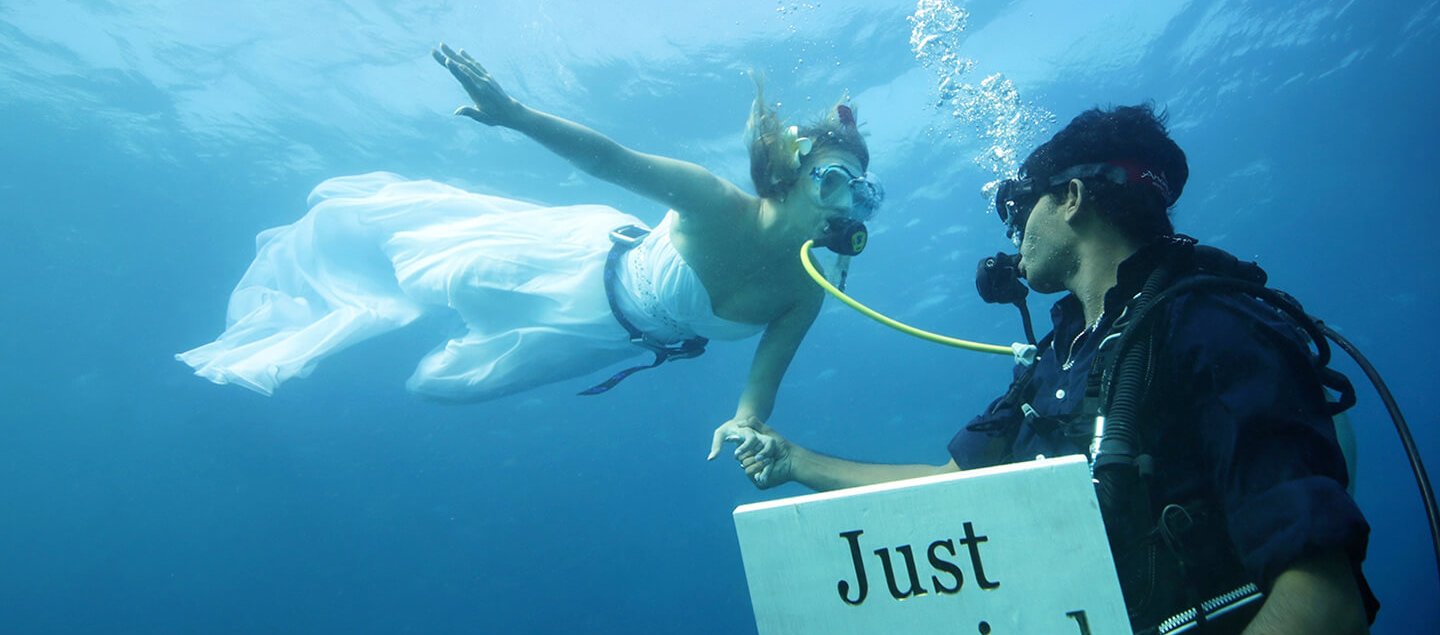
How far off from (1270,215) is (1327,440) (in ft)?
106

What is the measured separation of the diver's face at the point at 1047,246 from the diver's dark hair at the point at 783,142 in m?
2.11

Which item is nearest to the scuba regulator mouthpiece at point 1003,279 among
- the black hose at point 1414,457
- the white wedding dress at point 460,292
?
the black hose at point 1414,457

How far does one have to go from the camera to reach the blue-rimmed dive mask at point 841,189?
4.58 meters

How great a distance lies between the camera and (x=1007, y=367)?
38.5 m

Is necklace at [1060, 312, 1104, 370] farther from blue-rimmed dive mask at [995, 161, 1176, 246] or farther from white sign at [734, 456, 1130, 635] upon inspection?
white sign at [734, 456, 1130, 635]

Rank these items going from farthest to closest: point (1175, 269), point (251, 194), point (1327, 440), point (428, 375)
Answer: point (251, 194) → point (428, 375) → point (1175, 269) → point (1327, 440)

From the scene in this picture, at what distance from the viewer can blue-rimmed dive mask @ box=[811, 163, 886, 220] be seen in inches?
180

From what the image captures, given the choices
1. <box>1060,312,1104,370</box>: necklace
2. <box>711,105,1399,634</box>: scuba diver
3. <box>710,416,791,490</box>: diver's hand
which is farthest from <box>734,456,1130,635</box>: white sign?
<box>710,416,791,490</box>: diver's hand

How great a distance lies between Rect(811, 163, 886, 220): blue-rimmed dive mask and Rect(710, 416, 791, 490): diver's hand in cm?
200

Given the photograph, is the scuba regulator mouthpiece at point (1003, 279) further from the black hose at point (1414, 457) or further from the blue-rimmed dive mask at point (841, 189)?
the blue-rimmed dive mask at point (841, 189)

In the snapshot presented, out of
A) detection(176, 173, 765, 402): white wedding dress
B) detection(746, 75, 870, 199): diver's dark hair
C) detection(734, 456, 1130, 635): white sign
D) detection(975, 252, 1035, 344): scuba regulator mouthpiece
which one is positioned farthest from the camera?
detection(176, 173, 765, 402): white wedding dress

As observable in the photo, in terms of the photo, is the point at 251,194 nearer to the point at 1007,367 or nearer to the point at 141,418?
the point at 141,418

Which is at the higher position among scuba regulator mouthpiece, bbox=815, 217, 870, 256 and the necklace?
scuba regulator mouthpiece, bbox=815, 217, 870, 256

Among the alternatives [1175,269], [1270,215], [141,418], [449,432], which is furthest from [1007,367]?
[141,418]
